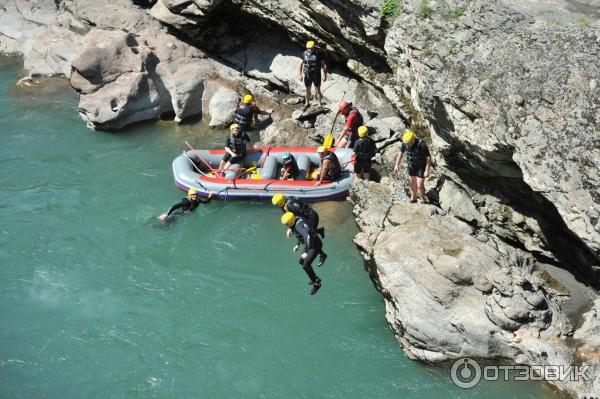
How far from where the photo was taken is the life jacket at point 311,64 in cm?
1625

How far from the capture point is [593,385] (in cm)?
913

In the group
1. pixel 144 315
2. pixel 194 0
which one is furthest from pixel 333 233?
pixel 194 0

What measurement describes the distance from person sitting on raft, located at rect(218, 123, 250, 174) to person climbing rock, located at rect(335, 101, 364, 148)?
8.54ft

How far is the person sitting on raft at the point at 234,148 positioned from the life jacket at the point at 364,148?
3152 millimetres

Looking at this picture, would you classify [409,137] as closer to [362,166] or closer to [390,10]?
[362,166]

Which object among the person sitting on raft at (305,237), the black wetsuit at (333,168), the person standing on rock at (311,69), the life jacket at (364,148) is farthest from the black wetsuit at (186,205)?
the person standing on rock at (311,69)

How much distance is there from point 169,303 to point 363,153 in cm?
574

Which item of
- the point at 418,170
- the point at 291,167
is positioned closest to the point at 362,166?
the point at 291,167

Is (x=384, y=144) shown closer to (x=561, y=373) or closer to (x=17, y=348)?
(x=561, y=373)

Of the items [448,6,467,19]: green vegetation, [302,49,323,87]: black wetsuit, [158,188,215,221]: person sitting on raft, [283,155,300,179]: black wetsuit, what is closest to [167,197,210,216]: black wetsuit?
[158,188,215,221]: person sitting on raft

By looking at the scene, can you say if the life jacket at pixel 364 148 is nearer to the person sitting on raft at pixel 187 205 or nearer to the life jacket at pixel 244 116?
the life jacket at pixel 244 116

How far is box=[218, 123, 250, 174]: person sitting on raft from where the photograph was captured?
48.8 ft

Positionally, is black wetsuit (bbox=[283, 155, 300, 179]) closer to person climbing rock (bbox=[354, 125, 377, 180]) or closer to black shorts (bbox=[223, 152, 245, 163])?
black shorts (bbox=[223, 152, 245, 163])

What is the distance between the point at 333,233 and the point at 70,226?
21.2ft
